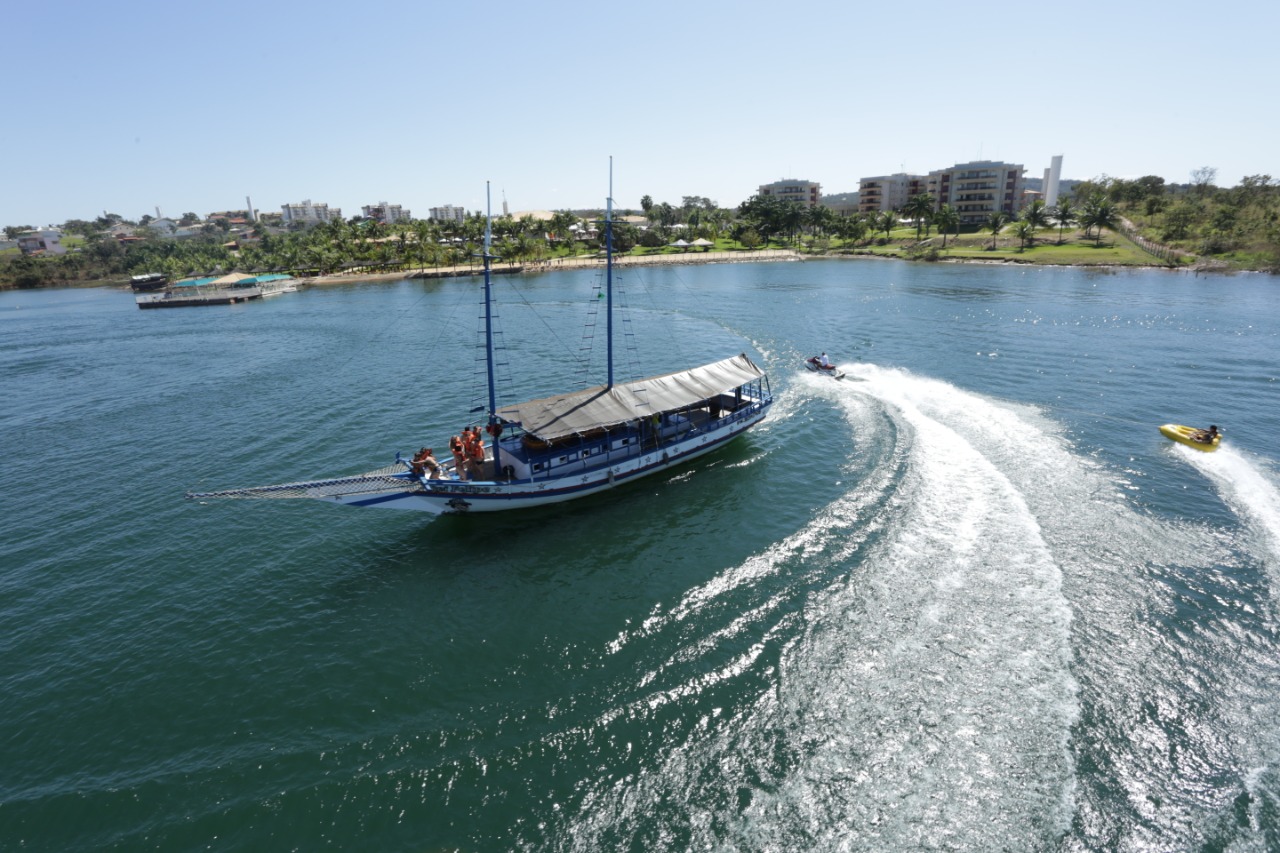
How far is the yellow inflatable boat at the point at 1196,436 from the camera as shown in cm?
4150

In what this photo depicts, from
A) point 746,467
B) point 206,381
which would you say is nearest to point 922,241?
point 746,467

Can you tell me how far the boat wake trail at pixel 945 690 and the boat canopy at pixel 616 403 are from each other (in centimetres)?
1184

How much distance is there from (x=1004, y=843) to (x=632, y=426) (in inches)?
1107

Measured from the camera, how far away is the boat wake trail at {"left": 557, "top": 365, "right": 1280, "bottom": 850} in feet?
58.3

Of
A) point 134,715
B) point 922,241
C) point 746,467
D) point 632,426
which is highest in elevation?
point 922,241

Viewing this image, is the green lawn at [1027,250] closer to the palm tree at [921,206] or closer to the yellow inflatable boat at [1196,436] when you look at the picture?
the palm tree at [921,206]

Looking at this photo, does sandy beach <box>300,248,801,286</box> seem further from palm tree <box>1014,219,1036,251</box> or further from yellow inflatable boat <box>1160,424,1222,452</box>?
yellow inflatable boat <box>1160,424,1222,452</box>

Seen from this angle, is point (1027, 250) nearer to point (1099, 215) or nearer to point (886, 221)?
point (1099, 215)

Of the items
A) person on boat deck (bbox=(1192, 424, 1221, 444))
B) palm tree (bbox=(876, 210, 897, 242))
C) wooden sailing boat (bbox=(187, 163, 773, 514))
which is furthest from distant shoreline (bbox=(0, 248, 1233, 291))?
wooden sailing boat (bbox=(187, 163, 773, 514))

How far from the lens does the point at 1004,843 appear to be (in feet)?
55.8

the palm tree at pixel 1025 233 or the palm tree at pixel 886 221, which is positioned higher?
the palm tree at pixel 886 221

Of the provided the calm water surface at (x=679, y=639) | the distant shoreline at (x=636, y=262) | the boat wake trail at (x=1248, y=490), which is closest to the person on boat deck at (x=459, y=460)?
the calm water surface at (x=679, y=639)

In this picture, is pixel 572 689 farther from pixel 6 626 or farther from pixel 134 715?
pixel 6 626

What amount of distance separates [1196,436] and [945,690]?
1404 inches
